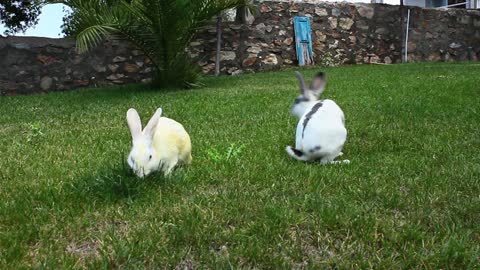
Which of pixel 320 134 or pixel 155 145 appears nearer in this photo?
pixel 155 145

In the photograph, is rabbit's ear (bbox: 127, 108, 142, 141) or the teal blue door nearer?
rabbit's ear (bbox: 127, 108, 142, 141)

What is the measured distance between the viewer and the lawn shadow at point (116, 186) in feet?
7.58

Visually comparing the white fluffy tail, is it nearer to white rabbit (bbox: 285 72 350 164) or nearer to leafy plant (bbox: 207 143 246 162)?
white rabbit (bbox: 285 72 350 164)

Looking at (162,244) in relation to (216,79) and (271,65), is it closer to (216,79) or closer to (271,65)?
(216,79)

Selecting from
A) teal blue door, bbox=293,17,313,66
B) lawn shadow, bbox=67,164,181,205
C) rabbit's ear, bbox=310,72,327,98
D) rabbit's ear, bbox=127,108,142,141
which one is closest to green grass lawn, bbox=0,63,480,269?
lawn shadow, bbox=67,164,181,205

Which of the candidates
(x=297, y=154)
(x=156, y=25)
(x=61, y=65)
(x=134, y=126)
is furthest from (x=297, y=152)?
(x=61, y=65)

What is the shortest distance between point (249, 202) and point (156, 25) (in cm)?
558

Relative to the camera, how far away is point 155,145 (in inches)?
97.3

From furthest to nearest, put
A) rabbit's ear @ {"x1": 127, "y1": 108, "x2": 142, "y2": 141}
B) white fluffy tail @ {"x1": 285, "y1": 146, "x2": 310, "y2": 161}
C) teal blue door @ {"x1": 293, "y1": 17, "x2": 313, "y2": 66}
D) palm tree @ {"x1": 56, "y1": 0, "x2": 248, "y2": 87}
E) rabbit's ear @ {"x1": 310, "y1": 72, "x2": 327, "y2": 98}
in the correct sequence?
teal blue door @ {"x1": 293, "y1": 17, "x2": 313, "y2": 66} → palm tree @ {"x1": 56, "y1": 0, "x2": 248, "y2": 87} → rabbit's ear @ {"x1": 310, "y1": 72, "x2": 327, "y2": 98} → white fluffy tail @ {"x1": 285, "y1": 146, "x2": 310, "y2": 161} → rabbit's ear @ {"x1": 127, "y1": 108, "x2": 142, "y2": 141}

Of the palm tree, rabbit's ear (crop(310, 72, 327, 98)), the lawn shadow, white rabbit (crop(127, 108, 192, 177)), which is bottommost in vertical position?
the lawn shadow

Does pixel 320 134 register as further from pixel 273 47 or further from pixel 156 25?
pixel 273 47

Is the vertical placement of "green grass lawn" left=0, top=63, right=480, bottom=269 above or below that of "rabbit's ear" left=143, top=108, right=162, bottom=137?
below

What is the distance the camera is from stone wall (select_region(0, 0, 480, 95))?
347 inches

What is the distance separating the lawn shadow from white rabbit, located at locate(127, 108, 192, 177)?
44 millimetres
